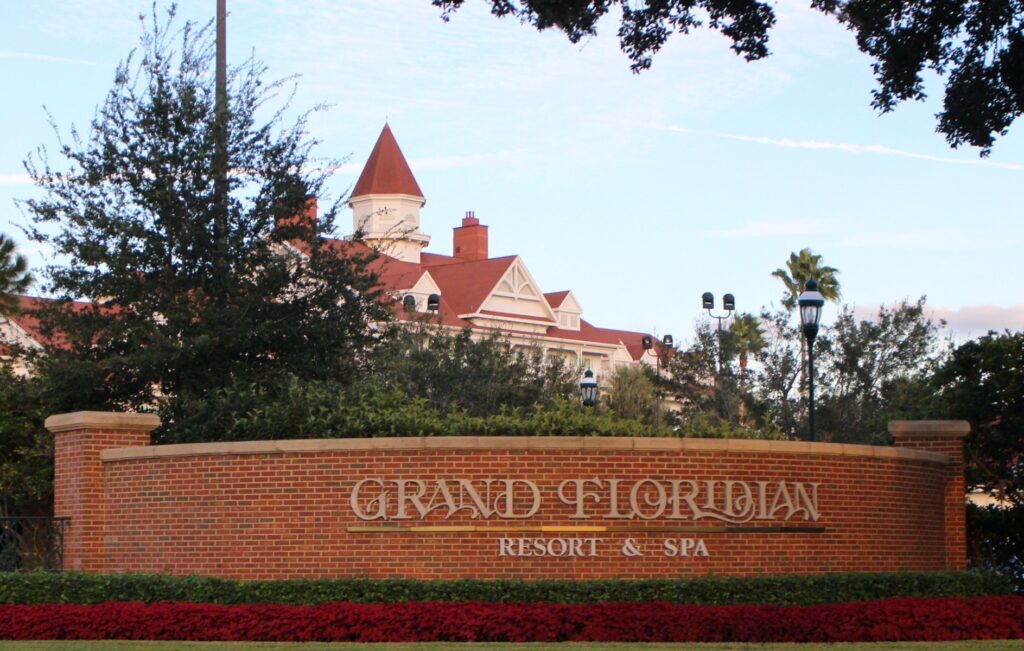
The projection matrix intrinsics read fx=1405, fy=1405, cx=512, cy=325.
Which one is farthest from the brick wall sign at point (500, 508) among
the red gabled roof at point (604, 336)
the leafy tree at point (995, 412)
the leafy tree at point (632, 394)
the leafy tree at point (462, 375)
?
the red gabled roof at point (604, 336)

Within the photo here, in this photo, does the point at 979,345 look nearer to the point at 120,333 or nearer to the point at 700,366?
the point at 120,333

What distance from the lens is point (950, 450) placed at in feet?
66.8

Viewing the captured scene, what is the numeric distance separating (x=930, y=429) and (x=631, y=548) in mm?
5731

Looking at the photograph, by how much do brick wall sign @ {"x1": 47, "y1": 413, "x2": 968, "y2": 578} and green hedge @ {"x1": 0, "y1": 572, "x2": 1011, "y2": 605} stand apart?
1.45 feet

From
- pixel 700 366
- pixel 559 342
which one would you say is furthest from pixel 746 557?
pixel 559 342

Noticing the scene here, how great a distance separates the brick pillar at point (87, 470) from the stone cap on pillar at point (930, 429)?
34.9ft

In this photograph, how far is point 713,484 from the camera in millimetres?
17531

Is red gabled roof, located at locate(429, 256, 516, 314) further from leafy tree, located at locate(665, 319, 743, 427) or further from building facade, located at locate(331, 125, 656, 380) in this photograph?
leafy tree, located at locate(665, 319, 743, 427)

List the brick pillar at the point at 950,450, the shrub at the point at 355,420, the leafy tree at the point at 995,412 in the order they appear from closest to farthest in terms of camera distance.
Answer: the shrub at the point at 355,420 < the brick pillar at the point at 950,450 < the leafy tree at the point at 995,412

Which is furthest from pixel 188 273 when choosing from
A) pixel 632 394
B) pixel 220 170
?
pixel 632 394

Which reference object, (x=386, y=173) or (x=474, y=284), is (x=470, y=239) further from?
(x=474, y=284)

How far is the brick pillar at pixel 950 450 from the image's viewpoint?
66.5 ft

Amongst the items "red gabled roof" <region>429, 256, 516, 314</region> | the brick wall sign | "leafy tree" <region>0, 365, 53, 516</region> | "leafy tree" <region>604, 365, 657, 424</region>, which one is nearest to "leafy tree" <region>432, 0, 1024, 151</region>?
the brick wall sign

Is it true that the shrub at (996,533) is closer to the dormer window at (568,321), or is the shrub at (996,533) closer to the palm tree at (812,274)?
the palm tree at (812,274)
